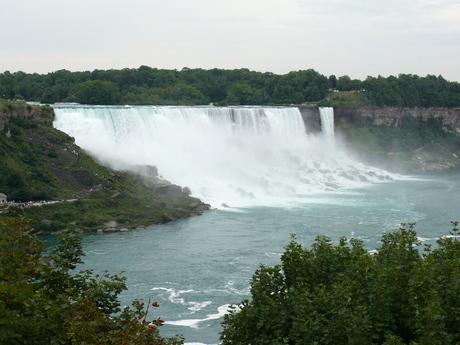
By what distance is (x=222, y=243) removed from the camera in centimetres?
2555

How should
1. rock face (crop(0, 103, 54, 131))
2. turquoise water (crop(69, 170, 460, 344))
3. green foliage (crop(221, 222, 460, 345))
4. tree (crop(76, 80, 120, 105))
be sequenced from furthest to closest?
tree (crop(76, 80, 120, 105)) < rock face (crop(0, 103, 54, 131)) < turquoise water (crop(69, 170, 460, 344)) < green foliage (crop(221, 222, 460, 345))

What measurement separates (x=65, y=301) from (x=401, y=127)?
6547 centimetres

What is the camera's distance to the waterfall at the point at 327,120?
60.3m

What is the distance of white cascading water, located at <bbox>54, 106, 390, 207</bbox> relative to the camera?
37438 millimetres

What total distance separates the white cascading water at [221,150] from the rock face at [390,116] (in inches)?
371

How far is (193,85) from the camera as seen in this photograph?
7069 centimetres

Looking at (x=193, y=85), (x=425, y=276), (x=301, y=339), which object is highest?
(x=193, y=85)

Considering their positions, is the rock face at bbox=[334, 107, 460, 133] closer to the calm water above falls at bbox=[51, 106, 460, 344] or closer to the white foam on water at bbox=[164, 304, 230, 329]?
the calm water above falls at bbox=[51, 106, 460, 344]

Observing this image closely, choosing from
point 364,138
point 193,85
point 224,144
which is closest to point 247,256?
point 224,144

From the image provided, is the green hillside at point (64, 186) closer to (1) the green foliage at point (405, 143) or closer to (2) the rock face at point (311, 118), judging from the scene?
(2) the rock face at point (311, 118)

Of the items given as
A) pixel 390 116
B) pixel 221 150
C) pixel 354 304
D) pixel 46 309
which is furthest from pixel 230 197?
pixel 390 116

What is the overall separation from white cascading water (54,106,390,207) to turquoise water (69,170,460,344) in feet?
14.1

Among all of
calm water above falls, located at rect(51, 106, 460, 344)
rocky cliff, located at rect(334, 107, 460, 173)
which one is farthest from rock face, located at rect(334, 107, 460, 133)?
calm water above falls, located at rect(51, 106, 460, 344)

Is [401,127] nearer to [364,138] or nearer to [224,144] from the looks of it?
[364,138]
